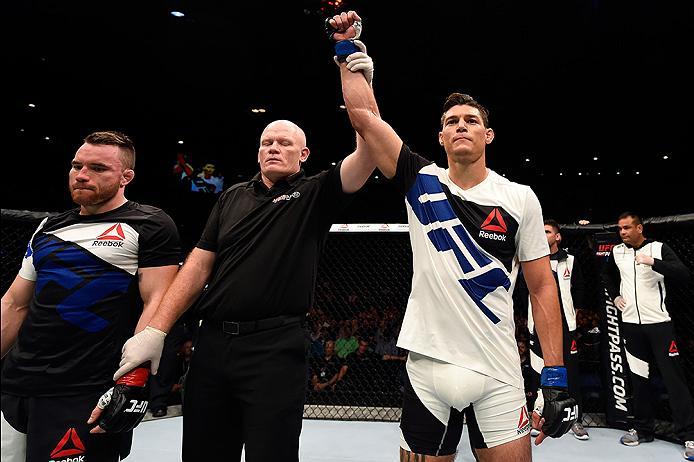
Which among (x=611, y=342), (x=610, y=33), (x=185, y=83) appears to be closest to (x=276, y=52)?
(x=185, y=83)

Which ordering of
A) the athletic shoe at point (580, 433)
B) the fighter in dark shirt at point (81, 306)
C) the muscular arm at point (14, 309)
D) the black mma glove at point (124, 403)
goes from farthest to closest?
1. the athletic shoe at point (580, 433)
2. the muscular arm at point (14, 309)
3. the fighter in dark shirt at point (81, 306)
4. the black mma glove at point (124, 403)

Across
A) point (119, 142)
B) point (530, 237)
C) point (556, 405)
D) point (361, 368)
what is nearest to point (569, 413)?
point (556, 405)

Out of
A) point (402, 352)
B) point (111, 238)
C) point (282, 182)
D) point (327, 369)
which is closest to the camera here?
point (111, 238)

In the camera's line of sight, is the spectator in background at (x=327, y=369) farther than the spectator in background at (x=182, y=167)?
No

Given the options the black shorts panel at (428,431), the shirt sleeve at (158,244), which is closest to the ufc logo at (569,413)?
the black shorts panel at (428,431)

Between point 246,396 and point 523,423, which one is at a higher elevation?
point 246,396

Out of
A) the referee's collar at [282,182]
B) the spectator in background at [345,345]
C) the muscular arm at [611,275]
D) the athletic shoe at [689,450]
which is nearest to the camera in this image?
the referee's collar at [282,182]

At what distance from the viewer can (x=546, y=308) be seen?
1.86 m

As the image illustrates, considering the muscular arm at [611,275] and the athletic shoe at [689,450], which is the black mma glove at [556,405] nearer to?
the athletic shoe at [689,450]

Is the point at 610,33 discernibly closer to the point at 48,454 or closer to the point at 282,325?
the point at 282,325

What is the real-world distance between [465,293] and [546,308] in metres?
0.36

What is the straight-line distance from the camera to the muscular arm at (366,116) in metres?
1.85

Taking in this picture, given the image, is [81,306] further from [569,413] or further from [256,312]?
[569,413]

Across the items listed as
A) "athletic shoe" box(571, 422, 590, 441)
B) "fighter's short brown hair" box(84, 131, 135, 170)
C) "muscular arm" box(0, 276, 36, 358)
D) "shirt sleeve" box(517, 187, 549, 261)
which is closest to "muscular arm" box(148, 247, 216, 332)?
"fighter's short brown hair" box(84, 131, 135, 170)
